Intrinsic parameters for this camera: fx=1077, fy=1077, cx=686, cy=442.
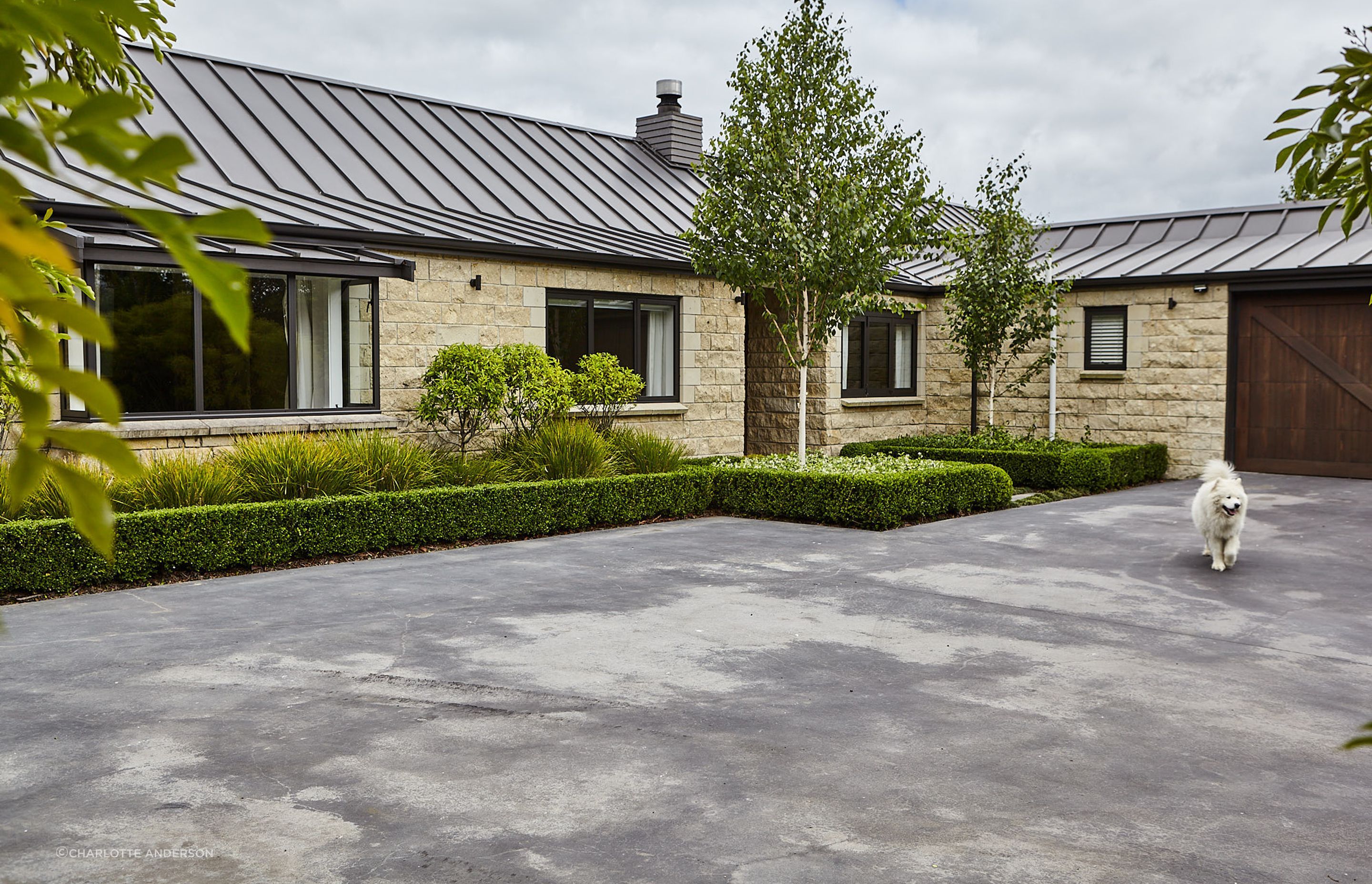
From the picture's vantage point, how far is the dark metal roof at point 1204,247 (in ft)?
51.9

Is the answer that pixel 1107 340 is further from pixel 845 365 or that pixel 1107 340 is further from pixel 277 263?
pixel 277 263

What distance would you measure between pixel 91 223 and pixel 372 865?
9105mm

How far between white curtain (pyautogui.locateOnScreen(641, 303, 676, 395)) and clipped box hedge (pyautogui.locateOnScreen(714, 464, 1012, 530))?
298cm

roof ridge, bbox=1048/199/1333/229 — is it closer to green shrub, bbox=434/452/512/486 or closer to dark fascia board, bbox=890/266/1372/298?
dark fascia board, bbox=890/266/1372/298

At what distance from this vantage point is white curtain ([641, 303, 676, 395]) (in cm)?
1518

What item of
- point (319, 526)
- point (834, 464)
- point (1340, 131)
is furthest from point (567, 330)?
point (1340, 131)

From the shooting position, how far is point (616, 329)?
1471 cm

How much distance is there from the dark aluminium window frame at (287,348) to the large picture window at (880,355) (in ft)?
26.8

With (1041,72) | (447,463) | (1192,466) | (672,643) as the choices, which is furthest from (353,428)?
(1041,72)

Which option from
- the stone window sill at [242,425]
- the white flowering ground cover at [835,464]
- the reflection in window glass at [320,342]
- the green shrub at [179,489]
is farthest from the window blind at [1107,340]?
the green shrub at [179,489]

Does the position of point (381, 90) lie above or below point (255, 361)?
above

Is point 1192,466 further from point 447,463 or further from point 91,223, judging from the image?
point 91,223

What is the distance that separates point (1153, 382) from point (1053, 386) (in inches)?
58.4

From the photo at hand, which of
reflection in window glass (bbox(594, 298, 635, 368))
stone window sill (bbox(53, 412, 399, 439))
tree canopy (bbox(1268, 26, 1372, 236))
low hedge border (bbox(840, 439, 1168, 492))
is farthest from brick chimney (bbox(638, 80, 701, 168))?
tree canopy (bbox(1268, 26, 1372, 236))
